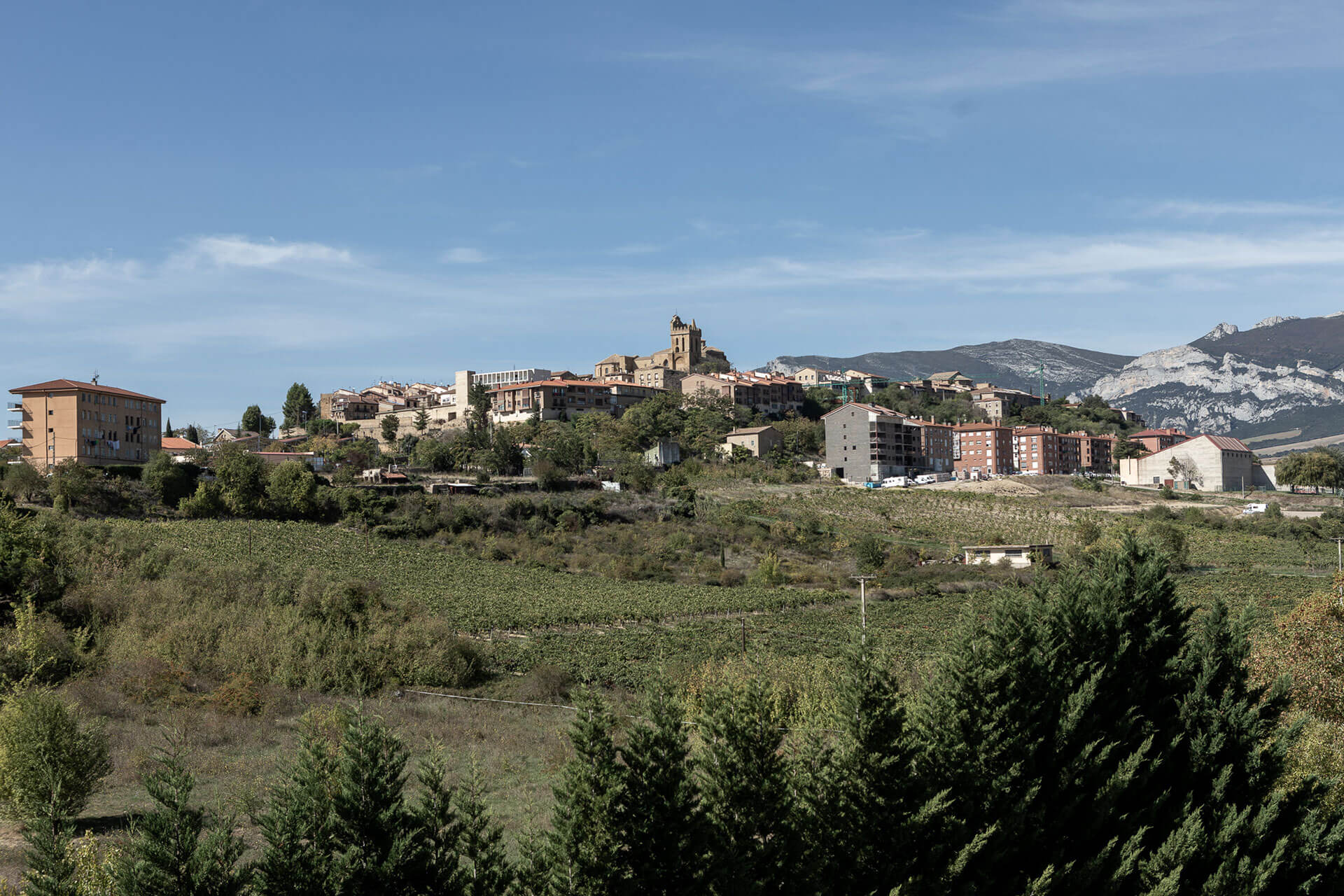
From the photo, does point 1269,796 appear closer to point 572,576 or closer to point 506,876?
point 506,876

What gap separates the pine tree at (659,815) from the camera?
1216 centimetres

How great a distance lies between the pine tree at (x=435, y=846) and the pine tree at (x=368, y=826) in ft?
0.45

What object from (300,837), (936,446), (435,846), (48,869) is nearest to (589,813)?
(435,846)

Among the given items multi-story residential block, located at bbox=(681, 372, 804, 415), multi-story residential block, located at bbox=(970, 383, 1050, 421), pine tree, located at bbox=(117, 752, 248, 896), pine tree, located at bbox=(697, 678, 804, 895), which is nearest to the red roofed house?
multi-story residential block, located at bbox=(970, 383, 1050, 421)

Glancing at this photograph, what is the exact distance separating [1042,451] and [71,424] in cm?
10223

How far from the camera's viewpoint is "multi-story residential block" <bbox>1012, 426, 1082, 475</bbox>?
130125mm

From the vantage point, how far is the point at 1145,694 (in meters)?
19.8

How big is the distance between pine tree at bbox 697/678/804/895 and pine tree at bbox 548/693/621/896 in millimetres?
1535

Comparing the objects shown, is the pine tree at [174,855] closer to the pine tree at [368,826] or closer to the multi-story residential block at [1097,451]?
the pine tree at [368,826]

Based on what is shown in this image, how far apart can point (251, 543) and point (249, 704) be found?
36.8m

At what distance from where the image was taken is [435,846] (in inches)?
451

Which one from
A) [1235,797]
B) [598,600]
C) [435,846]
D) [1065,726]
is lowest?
[598,600]

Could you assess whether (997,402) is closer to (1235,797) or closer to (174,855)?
(1235,797)

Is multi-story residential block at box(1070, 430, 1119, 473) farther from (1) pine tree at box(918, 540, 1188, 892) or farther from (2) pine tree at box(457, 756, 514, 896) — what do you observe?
(2) pine tree at box(457, 756, 514, 896)
